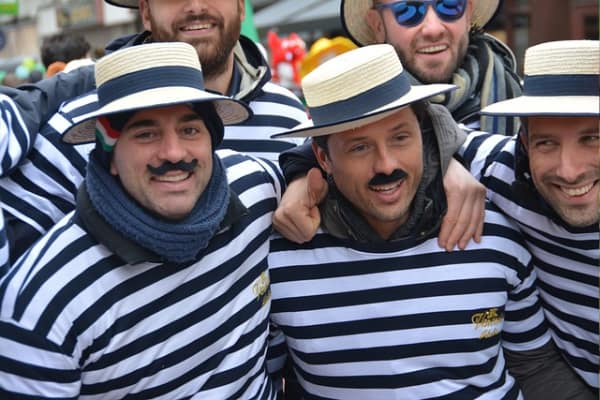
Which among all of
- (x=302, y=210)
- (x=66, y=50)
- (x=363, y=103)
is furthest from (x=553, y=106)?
(x=66, y=50)

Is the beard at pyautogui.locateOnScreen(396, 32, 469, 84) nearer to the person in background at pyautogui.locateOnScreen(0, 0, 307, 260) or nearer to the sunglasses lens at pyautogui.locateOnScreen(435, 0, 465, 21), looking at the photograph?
the sunglasses lens at pyautogui.locateOnScreen(435, 0, 465, 21)

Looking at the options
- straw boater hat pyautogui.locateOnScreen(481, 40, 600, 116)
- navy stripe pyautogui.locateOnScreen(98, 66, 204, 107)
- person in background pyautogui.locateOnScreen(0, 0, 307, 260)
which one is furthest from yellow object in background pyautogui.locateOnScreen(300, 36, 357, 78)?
navy stripe pyautogui.locateOnScreen(98, 66, 204, 107)

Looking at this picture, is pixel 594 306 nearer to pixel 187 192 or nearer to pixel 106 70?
pixel 187 192

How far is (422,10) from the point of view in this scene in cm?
338

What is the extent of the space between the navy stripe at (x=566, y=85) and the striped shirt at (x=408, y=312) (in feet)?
1.49

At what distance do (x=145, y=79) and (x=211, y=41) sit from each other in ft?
3.54

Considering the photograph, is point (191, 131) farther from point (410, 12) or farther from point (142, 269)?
point (410, 12)

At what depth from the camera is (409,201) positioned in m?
2.51

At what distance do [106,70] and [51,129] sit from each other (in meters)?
0.50

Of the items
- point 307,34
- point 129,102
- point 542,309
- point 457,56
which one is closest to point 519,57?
point 307,34

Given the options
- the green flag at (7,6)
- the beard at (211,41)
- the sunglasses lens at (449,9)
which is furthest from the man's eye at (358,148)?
the green flag at (7,6)

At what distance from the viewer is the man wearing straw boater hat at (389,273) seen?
2469 millimetres

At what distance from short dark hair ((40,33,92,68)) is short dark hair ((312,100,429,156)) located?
151 inches

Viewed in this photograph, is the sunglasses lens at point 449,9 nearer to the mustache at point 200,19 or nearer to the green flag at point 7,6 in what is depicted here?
the mustache at point 200,19
